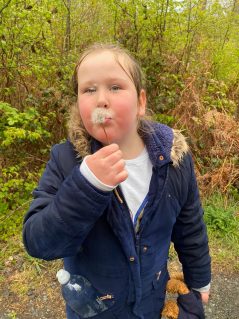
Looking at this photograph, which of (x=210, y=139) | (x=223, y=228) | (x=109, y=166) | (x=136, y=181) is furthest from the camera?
(x=210, y=139)

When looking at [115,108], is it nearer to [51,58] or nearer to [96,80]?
[96,80]

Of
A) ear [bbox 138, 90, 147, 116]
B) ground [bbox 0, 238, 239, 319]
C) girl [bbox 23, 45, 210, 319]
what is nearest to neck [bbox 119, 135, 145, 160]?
girl [bbox 23, 45, 210, 319]

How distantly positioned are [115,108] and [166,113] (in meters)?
3.41

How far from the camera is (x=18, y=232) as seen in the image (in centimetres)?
326

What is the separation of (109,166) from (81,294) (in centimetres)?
70

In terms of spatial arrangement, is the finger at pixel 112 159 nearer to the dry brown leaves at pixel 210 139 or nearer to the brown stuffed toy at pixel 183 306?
the brown stuffed toy at pixel 183 306

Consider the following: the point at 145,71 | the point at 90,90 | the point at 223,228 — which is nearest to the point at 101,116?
the point at 90,90

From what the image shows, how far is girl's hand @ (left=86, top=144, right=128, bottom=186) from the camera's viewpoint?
987 millimetres

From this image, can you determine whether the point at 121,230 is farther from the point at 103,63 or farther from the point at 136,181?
the point at 103,63

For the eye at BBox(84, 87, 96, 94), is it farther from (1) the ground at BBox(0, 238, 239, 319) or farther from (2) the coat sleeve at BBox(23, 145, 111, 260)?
(1) the ground at BBox(0, 238, 239, 319)

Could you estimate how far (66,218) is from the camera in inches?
39.6

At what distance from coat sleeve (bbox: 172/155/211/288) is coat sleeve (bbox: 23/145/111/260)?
60cm

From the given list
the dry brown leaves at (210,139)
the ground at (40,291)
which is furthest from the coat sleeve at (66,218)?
the dry brown leaves at (210,139)

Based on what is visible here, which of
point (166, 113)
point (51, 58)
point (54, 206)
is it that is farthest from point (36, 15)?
point (54, 206)
